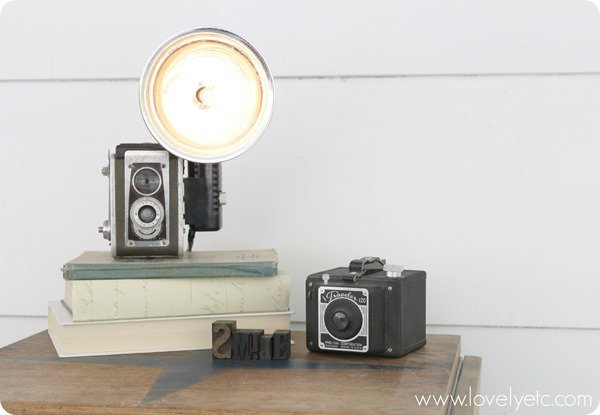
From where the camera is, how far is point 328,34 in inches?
66.0

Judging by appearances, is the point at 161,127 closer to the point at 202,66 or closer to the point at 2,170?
the point at 202,66

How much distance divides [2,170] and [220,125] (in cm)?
54

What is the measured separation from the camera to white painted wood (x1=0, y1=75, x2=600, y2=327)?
1634 millimetres

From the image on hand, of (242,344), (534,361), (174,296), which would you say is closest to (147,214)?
(174,296)

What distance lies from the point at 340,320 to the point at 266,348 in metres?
0.11

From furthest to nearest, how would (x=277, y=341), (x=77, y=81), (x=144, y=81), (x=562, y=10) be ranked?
1. (x=77, y=81)
2. (x=562, y=10)
3. (x=144, y=81)
4. (x=277, y=341)

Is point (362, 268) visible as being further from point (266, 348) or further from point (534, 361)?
point (534, 361)

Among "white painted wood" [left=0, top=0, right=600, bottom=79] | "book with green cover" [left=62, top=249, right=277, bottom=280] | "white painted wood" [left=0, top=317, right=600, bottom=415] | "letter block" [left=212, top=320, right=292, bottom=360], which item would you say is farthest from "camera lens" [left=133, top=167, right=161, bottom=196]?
"white painted wood" [left=0, top=317, right=600, bottom=415]

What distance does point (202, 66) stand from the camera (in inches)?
55.7

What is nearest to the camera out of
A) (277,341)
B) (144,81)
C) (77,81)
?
(277,341)

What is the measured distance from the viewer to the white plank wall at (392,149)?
163 centimetres

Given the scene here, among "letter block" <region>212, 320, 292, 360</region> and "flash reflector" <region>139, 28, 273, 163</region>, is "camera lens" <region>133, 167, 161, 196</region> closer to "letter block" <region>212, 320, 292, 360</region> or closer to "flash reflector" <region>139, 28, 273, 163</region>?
"flash reflector" <region>139, 28, 273, 163</region>

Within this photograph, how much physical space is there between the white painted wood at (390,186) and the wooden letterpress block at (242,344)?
44 cm

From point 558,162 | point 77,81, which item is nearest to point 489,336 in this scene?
point 558,162
